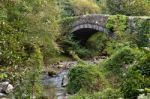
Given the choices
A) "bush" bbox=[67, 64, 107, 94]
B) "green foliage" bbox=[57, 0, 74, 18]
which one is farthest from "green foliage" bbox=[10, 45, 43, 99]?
"green foliage" bbox=[57, 0, 74, 18]

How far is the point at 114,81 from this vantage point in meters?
15.4

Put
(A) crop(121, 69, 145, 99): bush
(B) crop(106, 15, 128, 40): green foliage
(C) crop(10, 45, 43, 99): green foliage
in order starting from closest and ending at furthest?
(A) crop(121, 69, 145, 99): bush → (C) crop(10, 45, 43, 99): green foliage → (B) crop(106, 15, 128, 40): green foliage

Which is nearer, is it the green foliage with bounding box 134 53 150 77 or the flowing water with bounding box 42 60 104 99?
the green foliage with bounding box 134 53 150 77

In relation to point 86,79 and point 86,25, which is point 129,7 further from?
point 86,79

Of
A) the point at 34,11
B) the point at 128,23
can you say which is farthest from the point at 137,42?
the point at 34,11

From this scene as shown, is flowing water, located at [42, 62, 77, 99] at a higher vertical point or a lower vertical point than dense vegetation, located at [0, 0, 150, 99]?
lower

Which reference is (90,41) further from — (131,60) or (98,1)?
(131,60)

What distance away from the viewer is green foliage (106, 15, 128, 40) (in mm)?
26281

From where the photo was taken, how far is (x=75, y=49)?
3312cm

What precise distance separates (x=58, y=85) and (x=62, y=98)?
377 cm

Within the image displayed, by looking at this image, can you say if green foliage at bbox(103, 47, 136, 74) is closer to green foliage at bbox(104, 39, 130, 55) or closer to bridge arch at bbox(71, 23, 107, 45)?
green foliage at bbox(104, 39, 130, 55)

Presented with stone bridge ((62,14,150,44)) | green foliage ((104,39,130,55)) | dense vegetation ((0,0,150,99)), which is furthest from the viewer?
stone bridge ((62,14,150,44))

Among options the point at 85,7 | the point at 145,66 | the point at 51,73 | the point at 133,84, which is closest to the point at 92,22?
the point at 85,7

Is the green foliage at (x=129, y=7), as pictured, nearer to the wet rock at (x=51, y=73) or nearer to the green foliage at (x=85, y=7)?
the green foliage at (x=85, y=7)
